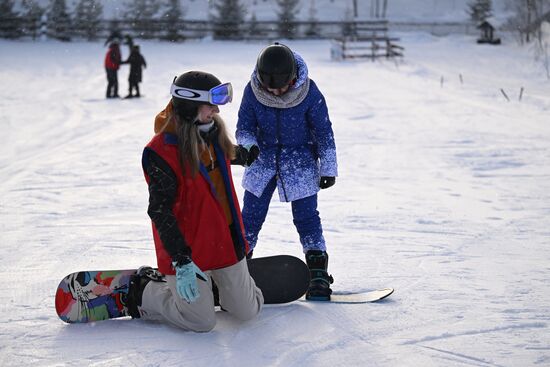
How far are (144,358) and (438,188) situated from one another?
4674 mm

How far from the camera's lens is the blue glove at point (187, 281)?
3.11 meters

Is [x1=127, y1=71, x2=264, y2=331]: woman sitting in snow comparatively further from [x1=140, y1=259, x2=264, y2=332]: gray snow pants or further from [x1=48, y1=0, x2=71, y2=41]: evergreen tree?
[x1=48, y1=0, x2=71, y2=41]: evergreen tree

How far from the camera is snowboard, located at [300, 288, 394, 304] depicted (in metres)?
3.90

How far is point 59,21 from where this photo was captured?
120 ft

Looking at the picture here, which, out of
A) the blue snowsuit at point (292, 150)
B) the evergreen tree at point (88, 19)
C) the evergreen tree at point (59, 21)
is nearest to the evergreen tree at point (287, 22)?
the evergreen tree at point (88, 19)

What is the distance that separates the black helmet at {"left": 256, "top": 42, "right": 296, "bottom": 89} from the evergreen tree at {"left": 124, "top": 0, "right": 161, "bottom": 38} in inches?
1345

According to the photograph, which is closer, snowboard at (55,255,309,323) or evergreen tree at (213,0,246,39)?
snowboard at (55,255,309,323)

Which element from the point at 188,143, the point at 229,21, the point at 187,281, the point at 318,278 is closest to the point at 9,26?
the point at 229,21

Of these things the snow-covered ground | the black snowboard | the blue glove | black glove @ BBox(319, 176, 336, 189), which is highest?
black glove @ BBox(319, 176, 336, 189)

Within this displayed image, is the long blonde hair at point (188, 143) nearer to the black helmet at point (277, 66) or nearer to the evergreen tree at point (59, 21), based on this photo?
the black helmet at point (277, 66)

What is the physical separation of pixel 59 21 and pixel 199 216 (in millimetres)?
35921

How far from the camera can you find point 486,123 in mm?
11414

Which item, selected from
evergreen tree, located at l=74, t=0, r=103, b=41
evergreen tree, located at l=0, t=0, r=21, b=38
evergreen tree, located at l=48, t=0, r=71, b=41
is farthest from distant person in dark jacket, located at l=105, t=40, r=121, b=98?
evergreen tree, located at l=74, t=0, r=103, b=41

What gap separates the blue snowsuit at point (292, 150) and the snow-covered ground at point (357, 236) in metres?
0.60
